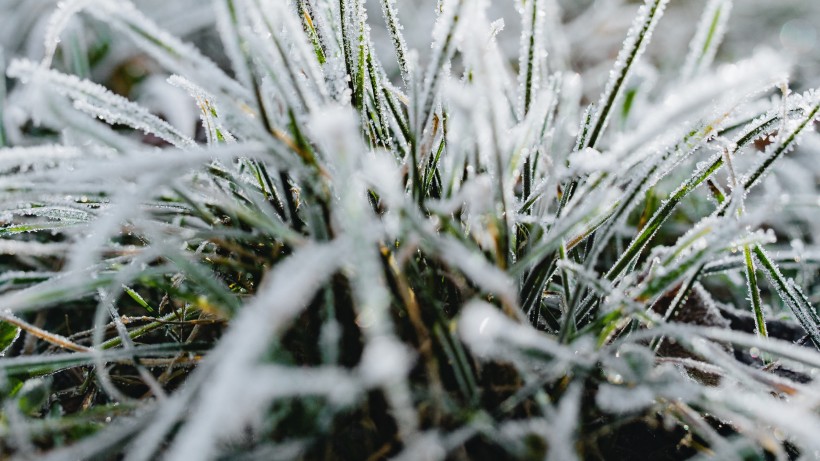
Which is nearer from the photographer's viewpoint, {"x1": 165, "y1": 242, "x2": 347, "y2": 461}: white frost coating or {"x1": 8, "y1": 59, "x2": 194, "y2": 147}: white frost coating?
{"x1": 165, "y1": 242, "x2": 347, "y2": 461}: white frost coating

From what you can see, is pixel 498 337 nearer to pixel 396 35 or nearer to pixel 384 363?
pixel 384 363

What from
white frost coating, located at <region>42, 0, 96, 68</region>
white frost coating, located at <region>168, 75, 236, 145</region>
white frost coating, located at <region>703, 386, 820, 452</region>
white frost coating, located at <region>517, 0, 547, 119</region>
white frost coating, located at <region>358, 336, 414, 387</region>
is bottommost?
white frost coating, located at <region>703, 386, 820, 452</region>

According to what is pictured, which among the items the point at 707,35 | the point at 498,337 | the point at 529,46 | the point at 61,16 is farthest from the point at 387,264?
the point at 707,35

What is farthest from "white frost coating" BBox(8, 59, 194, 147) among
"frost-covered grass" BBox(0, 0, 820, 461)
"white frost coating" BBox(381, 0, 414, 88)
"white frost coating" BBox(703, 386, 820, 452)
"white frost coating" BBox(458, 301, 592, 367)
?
"white frost coating" BBox(703, 386, 820, 452)

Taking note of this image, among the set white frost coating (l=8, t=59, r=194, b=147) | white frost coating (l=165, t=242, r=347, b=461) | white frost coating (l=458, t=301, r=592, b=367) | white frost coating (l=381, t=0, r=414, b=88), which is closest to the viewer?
white frost coating (l=165, t=242, r=347, b=461)

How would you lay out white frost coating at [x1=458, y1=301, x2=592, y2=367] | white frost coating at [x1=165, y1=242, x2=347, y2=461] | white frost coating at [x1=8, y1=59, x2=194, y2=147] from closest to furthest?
white frost coating at [x1=165, y1=242, x2=347, y2=461] < white frost coating at [x1=458, y1=301, x2=592, y2=367] < white frost coating at [x1=8, y1=59, x2=194, y2=147]

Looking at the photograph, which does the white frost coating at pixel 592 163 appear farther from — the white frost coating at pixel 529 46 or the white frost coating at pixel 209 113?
the white frost coating at pixel 209 113

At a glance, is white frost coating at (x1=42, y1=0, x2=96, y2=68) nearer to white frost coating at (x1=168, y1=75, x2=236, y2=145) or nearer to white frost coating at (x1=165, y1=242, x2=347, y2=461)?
white frost coating at (x1=168, y1=75, x2=236, y2=145)

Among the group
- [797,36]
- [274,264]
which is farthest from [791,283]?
[797,36]
